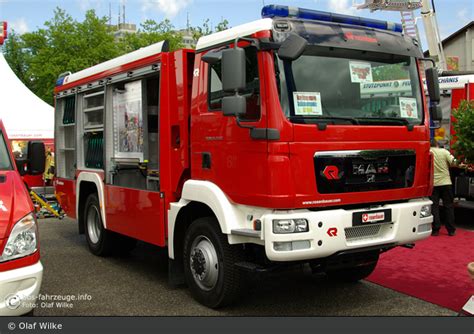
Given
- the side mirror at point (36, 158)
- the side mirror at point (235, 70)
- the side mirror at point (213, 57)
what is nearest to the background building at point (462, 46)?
the side mirror at point (213, 57)

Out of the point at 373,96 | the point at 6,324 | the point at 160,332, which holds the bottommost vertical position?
the point at 160,332

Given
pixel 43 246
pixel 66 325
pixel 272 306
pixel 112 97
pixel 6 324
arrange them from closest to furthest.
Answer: pixel 6 324, pixel 66 325, pixel 272 306, pixel 112 97, pixel 43 246

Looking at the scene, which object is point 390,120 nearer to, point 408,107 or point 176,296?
point 408,107

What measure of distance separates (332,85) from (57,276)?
4.18 m

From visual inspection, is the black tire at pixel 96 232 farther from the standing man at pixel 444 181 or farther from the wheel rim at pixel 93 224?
the standing man at pixel 444 181

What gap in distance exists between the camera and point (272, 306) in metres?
5.31

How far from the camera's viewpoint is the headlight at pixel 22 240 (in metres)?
3.80

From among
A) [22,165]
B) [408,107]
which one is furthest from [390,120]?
[22,165]

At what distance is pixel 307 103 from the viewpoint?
4598mm

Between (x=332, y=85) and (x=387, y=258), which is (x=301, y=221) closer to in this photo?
(x=332, y=85)

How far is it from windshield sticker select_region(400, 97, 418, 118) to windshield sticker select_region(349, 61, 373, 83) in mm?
473

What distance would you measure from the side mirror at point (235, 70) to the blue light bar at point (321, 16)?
60 cm

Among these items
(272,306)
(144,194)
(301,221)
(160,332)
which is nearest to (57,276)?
(144,194)

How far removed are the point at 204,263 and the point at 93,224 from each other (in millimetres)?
3413
